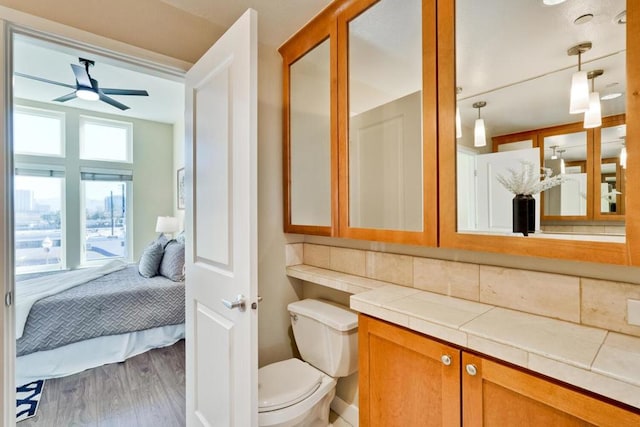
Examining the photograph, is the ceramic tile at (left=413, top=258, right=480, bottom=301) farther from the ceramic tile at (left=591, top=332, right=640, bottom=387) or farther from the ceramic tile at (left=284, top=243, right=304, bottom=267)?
the ceramic tile at (left=284, top=243, right=304, bottom=267)

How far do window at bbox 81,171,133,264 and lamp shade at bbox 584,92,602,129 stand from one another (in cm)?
551

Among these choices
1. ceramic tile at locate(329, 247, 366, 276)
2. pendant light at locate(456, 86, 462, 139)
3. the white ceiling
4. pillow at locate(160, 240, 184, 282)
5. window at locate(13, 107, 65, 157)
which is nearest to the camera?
pendant light at locate(456, 86, 462, 139)

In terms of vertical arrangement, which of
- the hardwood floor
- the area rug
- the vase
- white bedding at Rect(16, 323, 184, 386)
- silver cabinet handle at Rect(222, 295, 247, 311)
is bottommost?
the hardwood floor

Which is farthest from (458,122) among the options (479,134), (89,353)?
(89,353)

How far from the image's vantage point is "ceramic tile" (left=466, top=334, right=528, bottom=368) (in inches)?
32.3

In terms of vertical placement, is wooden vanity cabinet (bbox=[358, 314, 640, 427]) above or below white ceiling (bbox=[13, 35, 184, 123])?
below

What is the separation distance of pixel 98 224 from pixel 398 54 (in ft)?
16.6

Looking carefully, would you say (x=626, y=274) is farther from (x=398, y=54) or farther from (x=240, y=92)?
(x=240, y=92)

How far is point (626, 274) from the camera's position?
0.93 metres

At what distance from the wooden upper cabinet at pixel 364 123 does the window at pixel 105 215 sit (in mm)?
4084

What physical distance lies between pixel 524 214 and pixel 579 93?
400 mm

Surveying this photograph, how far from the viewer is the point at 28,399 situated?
82.9 inches

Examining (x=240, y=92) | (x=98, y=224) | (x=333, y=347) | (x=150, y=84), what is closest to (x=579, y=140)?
(x=240, y=92)

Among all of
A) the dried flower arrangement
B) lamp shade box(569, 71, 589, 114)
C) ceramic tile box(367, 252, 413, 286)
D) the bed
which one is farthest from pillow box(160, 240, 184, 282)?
lamp shade box(569, 71, 589, 114)
